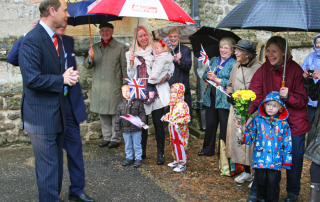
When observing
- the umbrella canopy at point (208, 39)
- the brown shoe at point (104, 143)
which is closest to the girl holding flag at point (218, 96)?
the umbrella canopy at point (208, 39)

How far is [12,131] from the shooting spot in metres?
5.80

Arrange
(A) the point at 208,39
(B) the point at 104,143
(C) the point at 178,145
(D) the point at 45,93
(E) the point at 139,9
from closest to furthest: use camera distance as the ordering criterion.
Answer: (D) the point at 45,93, (E) the point at 139,9, (C) the point at 178,145, (A) the point at 208,39, (B) the point at 104,143

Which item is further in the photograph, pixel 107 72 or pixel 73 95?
pixel 107 72

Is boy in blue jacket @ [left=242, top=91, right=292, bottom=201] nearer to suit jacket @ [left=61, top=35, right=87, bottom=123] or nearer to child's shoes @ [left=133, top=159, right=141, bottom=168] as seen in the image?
suit jacket @ [left=61, top=35, right=87, bottom=123]

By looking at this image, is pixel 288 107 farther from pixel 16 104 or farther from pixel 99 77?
pixel 16 104

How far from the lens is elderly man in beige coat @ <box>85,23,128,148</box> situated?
18.9ft

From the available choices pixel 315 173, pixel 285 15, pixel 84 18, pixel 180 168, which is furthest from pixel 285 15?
pixel 84 18

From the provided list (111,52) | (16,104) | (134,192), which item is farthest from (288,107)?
(16,104)

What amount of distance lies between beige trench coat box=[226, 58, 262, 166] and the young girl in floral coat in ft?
2.06

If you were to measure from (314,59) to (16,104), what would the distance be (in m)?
5.08

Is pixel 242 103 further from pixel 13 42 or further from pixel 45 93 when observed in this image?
pixel 13 42

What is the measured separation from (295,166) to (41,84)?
279cm

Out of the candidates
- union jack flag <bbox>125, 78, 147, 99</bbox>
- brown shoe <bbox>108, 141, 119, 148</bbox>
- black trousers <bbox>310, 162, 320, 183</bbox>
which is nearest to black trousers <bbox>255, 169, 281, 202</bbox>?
black trousers <bbox>310, 162, 320, 183</bbox>

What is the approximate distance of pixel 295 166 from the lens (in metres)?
3.71
